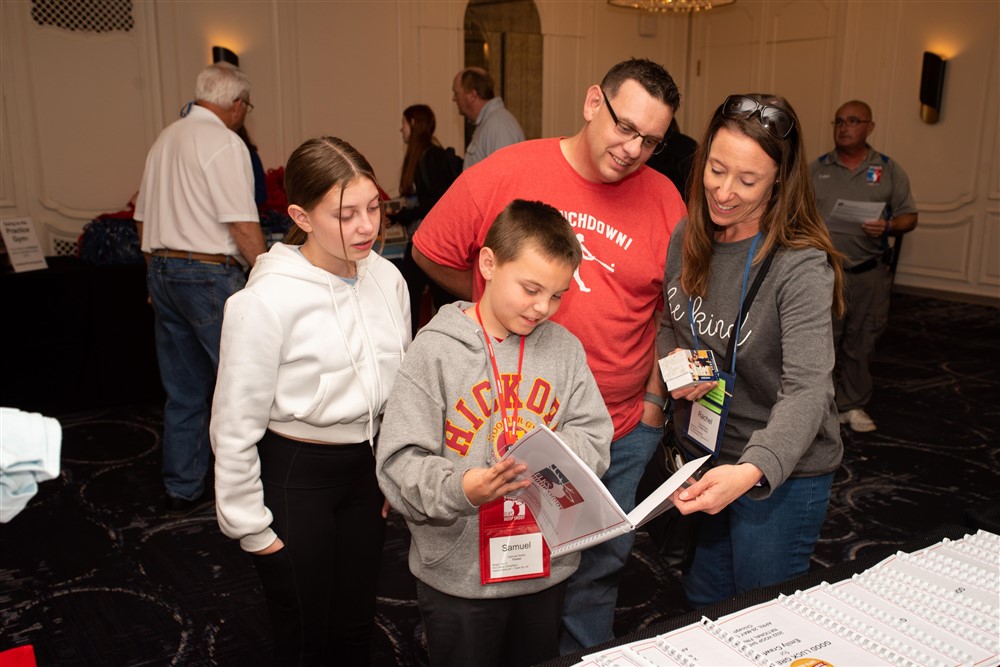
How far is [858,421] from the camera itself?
4422 millimetres

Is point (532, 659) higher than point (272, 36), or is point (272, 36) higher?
point (272, 36)

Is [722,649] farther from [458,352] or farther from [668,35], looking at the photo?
[668,35]

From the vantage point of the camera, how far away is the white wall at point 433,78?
228 inches

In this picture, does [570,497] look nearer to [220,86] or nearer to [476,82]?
[220,86]

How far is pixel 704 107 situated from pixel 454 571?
30.0 feet

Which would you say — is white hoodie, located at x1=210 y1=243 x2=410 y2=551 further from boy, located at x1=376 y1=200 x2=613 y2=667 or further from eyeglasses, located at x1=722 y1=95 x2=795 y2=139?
eyeglasses, located at x1=722 y1=95 x2=795 y2=139

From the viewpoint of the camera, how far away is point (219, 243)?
3.23m

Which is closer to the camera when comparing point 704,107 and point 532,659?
point 532,659

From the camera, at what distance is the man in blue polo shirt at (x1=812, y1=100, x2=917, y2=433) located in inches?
178

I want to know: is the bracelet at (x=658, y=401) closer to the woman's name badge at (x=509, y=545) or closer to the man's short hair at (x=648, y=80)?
the woman's name badge at (x=509, y=545)

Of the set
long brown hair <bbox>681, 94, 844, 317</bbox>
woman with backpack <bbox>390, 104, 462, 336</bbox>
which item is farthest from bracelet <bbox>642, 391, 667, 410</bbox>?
woman with backpack <bbox>390, 104, 462, 336</bbox>

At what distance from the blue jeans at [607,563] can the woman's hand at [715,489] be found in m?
0.55

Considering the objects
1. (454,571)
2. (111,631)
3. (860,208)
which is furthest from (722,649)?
(860,208)

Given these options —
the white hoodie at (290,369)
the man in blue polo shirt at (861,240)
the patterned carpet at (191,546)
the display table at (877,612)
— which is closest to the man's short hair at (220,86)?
the patterned carpet at (191,546)
